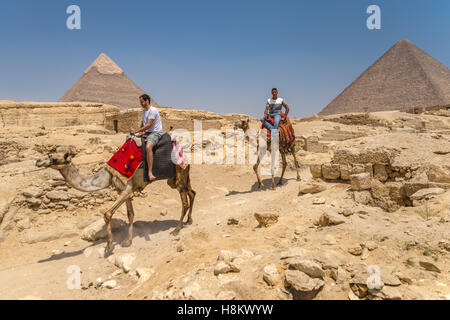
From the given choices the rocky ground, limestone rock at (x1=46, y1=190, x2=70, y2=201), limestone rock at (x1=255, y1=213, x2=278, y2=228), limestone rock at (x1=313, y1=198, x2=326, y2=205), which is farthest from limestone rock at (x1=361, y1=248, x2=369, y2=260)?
limestone rock at (x1=46, y1=190, x2=70, y2=201)

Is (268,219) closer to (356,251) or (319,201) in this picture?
(319,201)

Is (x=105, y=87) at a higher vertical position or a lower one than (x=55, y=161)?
higher

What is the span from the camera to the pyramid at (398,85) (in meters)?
41.6

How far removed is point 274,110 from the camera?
757 centimetres

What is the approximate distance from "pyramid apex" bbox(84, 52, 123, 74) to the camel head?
47667 mm

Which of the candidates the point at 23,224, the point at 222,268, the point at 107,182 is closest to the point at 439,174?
the point at 222,268

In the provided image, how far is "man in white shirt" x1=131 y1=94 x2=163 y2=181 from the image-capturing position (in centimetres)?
448

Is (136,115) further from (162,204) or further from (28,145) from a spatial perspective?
(162,204)

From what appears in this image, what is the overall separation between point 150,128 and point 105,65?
49.6 meters

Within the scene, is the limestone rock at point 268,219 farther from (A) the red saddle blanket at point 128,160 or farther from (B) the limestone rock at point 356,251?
(A) the red saddle blanket at point 128,160

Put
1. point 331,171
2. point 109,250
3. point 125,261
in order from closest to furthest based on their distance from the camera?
point 125,261, point 109,250, point 331,171

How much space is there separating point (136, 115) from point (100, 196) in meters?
10.8

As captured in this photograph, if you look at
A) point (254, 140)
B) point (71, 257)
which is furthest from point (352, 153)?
point (71, 257)

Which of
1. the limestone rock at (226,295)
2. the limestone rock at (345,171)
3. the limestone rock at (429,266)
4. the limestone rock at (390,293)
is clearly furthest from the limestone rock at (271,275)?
the limestone rock at (345,171)
